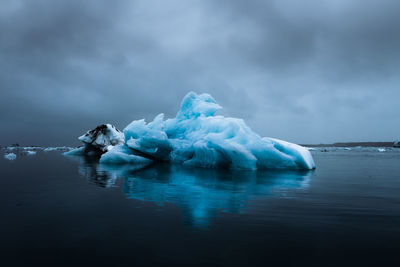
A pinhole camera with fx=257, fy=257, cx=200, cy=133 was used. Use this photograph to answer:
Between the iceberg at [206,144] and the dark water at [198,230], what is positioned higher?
the iceberg at [206,144]

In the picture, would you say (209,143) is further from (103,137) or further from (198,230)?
(103,137)

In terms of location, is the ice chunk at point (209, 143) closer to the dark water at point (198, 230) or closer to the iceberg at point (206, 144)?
the iceberg at point (206, 144)

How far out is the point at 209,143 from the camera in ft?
39.1

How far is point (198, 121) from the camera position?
15156 mm

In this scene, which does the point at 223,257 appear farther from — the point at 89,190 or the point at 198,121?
the point at 198,121

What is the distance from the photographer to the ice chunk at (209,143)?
11492 mm

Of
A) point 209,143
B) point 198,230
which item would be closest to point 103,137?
point 209,143

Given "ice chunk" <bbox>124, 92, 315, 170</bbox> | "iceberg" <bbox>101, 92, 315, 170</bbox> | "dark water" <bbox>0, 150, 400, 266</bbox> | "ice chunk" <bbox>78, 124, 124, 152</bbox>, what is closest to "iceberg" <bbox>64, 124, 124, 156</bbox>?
"ice chunk" <bbox>78, 124, 124, 152</bbox>

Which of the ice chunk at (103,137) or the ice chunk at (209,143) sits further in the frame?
the ice chunk at (103,137)

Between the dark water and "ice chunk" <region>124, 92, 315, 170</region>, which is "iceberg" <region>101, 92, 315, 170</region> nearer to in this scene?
"ice chunk" <region>124, 92, 315, 170</region>

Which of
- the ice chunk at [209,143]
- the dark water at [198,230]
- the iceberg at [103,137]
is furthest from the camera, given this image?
the iceberg at [103,137]

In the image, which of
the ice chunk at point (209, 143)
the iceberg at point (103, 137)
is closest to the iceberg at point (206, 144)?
the ice chunk at point (209, 143)

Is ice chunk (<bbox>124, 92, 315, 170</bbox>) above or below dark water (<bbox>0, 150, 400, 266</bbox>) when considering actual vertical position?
above

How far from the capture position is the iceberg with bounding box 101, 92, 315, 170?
453 inches
